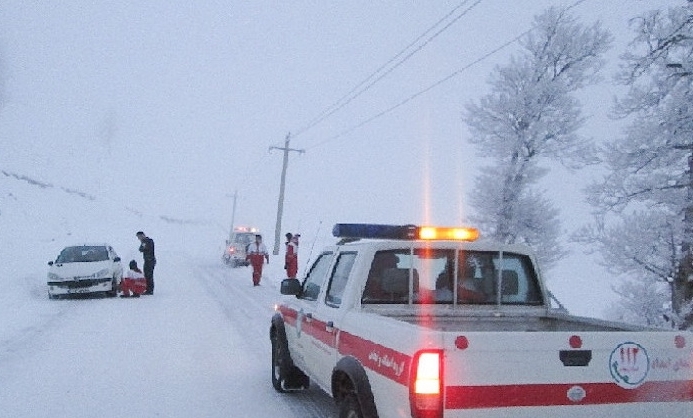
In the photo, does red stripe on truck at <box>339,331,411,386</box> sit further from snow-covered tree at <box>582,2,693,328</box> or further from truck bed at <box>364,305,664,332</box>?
snow-covered tree at <box>582,2,693,328</box>

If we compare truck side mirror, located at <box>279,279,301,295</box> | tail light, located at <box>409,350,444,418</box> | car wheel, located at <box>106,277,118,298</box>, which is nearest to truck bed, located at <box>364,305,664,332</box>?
tail light, located at <box>409,350,444,418</box>

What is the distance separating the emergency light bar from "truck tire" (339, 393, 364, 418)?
1.45 metres

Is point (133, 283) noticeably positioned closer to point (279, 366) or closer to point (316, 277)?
point (279, 366)

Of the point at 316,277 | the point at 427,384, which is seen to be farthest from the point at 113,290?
the point at 427,384

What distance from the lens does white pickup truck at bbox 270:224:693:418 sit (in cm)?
321

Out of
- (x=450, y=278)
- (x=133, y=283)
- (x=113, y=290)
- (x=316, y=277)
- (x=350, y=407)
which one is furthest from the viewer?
(x=113, y=290)

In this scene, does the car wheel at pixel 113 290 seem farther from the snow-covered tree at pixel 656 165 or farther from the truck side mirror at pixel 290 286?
the snow-covered tree at pixel 656 165

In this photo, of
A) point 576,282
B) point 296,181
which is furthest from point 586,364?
point 296,181

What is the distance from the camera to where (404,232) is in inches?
203

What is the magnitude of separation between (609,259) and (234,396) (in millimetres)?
10986

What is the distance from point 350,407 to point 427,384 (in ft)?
3.81

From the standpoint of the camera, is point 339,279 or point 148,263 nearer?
point 339,279

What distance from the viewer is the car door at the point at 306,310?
5.84m

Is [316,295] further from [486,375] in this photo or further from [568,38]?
[568,38]
